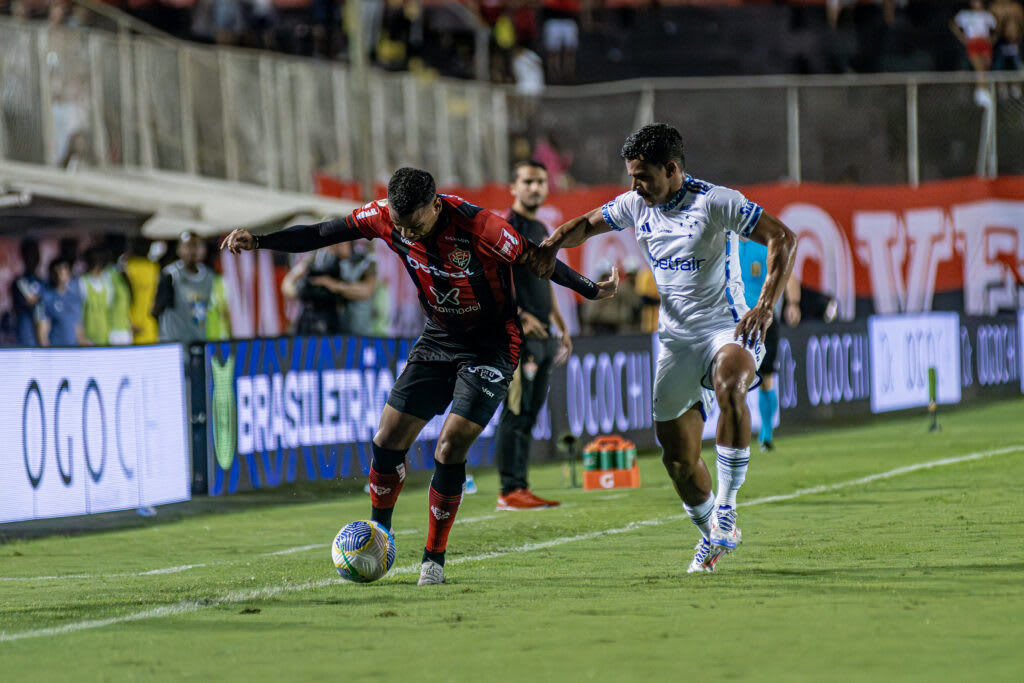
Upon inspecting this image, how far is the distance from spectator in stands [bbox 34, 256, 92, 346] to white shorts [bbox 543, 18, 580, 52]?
1374 centimetres

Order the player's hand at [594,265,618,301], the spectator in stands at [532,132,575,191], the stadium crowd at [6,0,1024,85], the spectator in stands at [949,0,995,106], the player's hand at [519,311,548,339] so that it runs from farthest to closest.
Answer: the stadium crowd at [6,0,1024,85]
the spectator in stands at [949,0,995,106]
the spectator in stands at [532,132,575,191]
the player's hand at [519,311,548,339]
the player's hand at [594,265,618,301]

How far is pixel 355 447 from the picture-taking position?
15.2m

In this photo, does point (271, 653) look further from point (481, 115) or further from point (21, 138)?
point (481, 115)

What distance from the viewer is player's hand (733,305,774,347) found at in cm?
809

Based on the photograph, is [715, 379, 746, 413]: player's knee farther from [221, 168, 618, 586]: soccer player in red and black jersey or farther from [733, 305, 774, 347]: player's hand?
[221, 168, 618, 586]: soccer player in red and black jersey

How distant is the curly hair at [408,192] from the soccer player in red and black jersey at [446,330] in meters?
0.14

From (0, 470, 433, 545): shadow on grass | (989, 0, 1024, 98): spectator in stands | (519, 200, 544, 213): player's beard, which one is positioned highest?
(989, 0, 1024, 98): spectator in stands

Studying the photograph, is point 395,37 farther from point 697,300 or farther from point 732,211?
point 732,211

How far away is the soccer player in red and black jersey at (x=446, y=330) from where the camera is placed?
8227 millimetres

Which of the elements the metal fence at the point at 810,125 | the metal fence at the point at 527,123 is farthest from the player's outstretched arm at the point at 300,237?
the metal fence at the point at 810,125

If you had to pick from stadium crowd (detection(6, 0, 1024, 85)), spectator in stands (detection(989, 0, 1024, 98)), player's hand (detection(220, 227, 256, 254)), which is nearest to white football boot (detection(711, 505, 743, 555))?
player's hand (detection(220, 227, 256, 254))

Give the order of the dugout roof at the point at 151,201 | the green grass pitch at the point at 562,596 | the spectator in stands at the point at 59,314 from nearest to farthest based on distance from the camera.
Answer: the green grass pitch at the point at 562,596, the spectator in stands at the point at 59,314, the dugout roof at the point at 151,201

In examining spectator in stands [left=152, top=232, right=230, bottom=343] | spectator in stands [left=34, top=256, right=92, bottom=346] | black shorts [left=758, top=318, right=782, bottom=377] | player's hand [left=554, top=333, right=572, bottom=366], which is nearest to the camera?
player's hand [left=554, top=333, right=572, bottom=366]

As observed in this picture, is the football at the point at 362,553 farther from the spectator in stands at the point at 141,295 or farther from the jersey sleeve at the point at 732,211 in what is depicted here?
the spectator in stands at the point at 141,295
